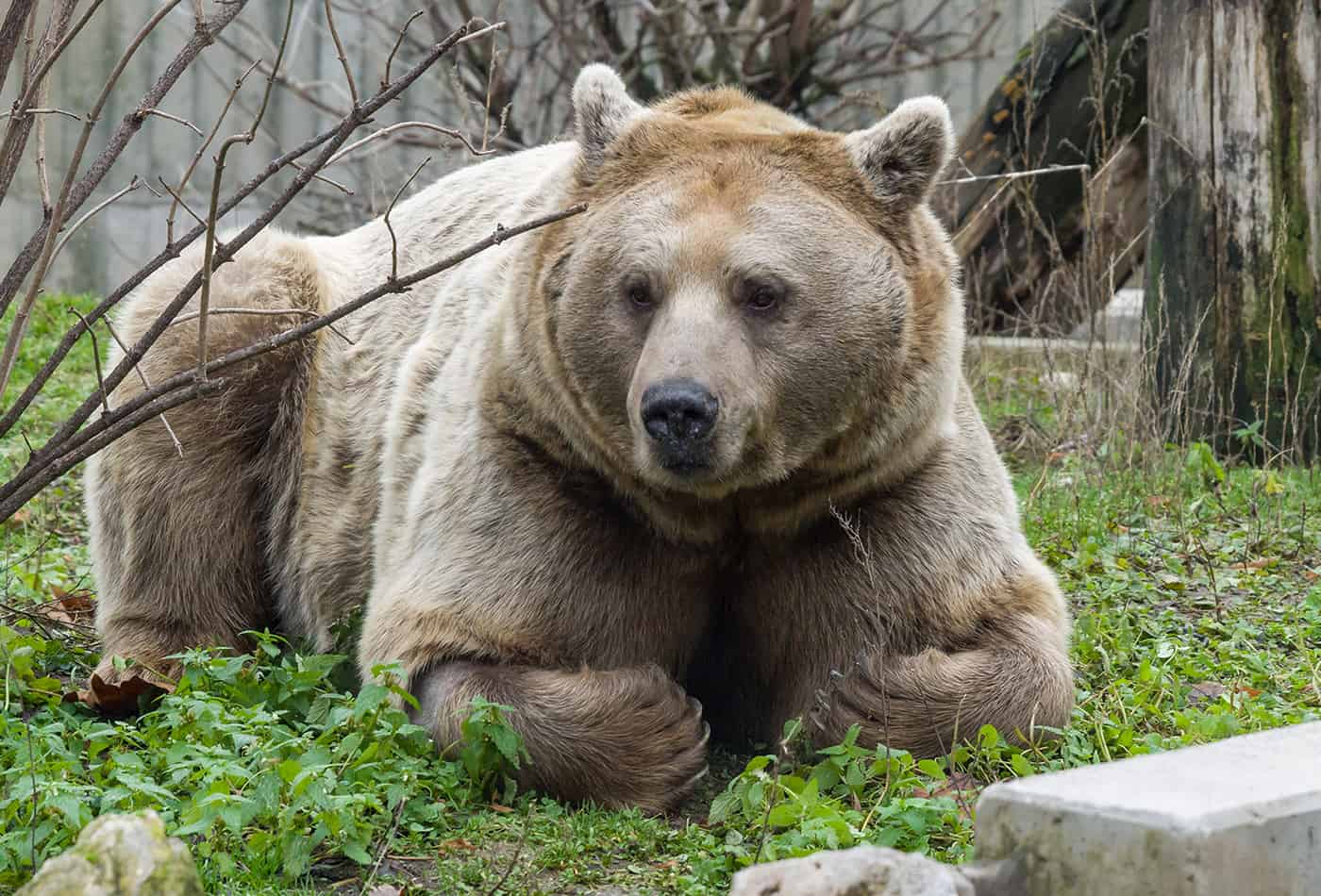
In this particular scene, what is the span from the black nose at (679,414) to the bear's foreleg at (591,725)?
22.9 inches

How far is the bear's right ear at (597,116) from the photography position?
4039 millimetres

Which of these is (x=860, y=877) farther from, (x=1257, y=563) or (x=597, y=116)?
(x=1257, y=563)

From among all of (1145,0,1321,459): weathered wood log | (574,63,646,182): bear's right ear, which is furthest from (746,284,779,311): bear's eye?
(1145,0,1321,459): weathered wood log

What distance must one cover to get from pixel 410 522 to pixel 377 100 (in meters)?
1.25

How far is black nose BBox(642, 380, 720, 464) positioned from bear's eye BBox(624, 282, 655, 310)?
0.33 m

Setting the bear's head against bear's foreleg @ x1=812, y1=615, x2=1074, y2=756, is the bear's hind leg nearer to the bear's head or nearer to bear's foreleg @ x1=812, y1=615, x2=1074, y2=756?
the bear's head

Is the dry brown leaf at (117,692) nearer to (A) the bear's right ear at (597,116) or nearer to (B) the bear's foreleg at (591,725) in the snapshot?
(B) the bear's foreleg at (591,725)

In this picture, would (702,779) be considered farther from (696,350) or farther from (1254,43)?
(1254,43)

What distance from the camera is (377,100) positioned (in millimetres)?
3275

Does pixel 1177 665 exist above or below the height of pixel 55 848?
below

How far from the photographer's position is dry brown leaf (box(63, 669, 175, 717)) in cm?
409

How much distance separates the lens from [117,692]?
4094mm

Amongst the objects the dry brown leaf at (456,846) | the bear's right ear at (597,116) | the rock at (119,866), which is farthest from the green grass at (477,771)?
the bear's right ear at (597,116)

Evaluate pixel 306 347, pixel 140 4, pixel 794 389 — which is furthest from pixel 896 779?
pixel 140 4
